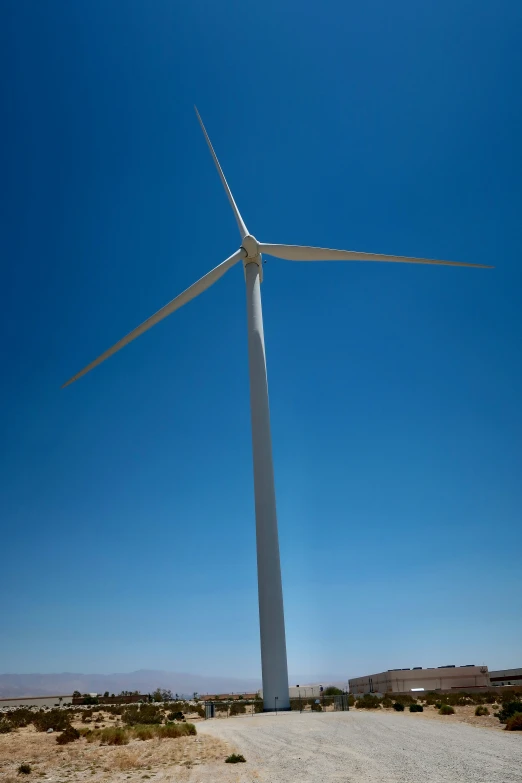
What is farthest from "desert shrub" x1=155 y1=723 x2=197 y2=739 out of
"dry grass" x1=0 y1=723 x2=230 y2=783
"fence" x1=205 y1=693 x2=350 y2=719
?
"fence" x1=205 y1=693 x2=350 y2=719

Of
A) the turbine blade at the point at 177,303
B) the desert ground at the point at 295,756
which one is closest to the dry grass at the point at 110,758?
the desert ground at the point at 295,756

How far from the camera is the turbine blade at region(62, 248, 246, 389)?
43625 millimetres

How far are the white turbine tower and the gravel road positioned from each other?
6879 mm

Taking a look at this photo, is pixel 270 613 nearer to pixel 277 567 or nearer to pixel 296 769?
pixel 277 567

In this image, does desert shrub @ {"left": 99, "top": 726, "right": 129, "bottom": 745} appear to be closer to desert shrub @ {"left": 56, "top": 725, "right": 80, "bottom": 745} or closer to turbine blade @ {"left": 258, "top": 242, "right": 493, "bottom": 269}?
desert shrub @ {"left": 56, "top": 725, "right": 80, "bottom": 745}

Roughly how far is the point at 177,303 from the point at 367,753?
118ft

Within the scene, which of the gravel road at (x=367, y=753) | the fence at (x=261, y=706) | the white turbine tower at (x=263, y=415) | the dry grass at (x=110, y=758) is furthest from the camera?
the fence at (x=261, y=706)

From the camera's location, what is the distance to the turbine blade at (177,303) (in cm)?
4362

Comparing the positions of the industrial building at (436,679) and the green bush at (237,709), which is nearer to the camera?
the green bush at (237,709)

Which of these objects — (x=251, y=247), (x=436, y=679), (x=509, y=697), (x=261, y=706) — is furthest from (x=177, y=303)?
(x=436, y=679)

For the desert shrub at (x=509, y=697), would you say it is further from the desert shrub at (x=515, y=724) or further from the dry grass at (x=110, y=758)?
the dry grass at (x=110, y=758)

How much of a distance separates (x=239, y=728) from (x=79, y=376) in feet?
90.8

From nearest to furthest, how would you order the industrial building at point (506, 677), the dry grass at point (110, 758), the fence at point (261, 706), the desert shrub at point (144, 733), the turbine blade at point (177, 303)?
the dry grass at point (110, 758) → the desert shrub at point (144, 733) → the fence at point (261, 706) → the turbine blade at point (177, 303) → the industrial building at point (506, 677)

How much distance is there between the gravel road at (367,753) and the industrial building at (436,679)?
198 feet
